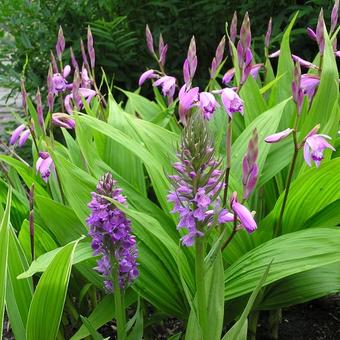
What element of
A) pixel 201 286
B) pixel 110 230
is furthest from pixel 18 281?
pixel 201 286

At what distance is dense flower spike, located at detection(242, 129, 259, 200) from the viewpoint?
4.14 ft

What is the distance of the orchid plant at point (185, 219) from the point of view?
4.56 feet

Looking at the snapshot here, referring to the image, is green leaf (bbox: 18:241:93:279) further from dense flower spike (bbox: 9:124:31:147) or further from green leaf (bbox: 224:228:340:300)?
dense flower spike (bbox: 9:124:31:147)

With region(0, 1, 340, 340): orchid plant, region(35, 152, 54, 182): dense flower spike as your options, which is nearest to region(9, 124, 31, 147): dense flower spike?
region(0, 1, 340, 340): orchid plant

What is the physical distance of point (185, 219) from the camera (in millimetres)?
1265

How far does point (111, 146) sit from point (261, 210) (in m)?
0.60

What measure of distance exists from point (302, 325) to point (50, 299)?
109 centimetres

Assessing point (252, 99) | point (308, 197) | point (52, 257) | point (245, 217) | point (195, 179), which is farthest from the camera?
point (252, 99)


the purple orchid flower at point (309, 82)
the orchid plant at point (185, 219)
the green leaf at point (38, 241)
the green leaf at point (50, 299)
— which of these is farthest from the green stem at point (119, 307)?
the purple orchid flower at point (309, 82)

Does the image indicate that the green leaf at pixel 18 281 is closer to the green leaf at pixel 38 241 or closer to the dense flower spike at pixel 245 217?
the green leaf at pixel 38 241

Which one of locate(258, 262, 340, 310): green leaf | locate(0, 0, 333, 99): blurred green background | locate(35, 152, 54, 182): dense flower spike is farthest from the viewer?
locate(0, 0, 333, 99): blurred green background

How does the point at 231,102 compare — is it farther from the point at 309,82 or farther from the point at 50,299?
the point at 50,299

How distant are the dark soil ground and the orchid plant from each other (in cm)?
6

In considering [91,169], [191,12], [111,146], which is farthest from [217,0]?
[91,169]
